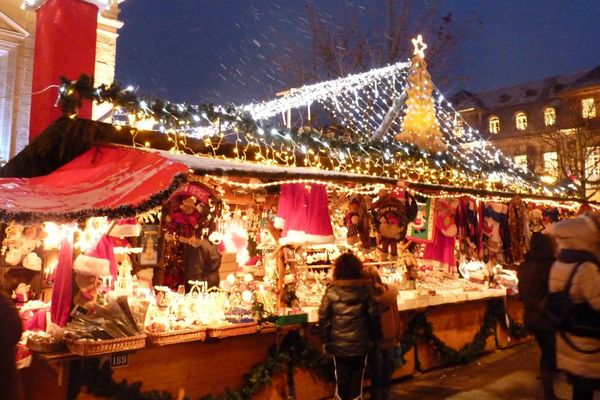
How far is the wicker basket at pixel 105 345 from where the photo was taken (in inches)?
185

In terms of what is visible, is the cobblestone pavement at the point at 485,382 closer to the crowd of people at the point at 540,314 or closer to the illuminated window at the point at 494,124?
the crowd of people at the point at 540,314

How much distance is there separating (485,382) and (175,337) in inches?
195

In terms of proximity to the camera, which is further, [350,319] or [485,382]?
[485,382]

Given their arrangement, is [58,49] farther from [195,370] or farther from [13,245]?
[195,370]

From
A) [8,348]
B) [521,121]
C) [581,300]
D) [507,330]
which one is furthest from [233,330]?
[521,121]

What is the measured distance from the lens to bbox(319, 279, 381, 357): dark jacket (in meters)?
5.54

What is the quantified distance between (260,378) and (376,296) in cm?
173

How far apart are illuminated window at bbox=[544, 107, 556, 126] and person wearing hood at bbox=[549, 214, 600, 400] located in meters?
37.0

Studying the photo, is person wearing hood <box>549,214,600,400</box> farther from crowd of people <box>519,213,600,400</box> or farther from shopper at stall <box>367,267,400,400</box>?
shopper at stall <box>367,267,400,400</box>

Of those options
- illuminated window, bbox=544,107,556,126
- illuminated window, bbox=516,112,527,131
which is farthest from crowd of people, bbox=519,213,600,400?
illuminated window, bbox=516,112,527,131

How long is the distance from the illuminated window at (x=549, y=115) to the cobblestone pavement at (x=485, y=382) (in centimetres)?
3228

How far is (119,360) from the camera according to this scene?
5.16m

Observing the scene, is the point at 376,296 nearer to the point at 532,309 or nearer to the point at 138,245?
the point at 532,309

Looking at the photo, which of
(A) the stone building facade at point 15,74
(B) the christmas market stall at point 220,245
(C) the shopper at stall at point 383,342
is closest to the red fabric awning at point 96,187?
(B) the christmas market stall at point 220,245
